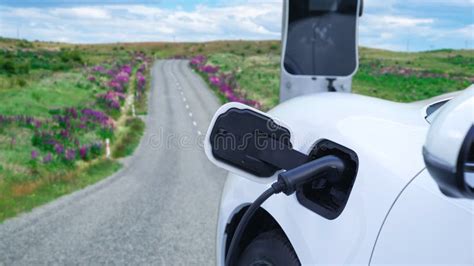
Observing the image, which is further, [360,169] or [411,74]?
[411,74]

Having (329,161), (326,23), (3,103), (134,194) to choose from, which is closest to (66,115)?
(3,103)

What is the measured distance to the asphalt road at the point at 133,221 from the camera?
8648 mm

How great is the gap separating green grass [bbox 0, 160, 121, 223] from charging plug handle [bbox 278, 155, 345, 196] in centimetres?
1090

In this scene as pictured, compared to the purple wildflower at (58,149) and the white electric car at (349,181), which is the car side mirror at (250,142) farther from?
the purple wildflower at (58,149)

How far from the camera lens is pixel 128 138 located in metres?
24.6

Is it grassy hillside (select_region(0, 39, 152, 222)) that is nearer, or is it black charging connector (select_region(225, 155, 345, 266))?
black charging connector (select_region(225, 155, 345, 266))

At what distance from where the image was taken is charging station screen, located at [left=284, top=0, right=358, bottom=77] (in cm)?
475

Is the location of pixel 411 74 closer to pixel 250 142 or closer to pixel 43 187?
pixel 250 142

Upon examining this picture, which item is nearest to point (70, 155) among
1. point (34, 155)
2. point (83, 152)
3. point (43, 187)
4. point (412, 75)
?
point (83, 152)

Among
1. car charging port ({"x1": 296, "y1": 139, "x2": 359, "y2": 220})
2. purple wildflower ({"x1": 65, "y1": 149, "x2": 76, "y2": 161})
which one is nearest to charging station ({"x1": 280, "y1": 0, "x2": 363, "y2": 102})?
car charging port ({"x1": 296, "y1": 139, "x2": 359, "y2": 220})

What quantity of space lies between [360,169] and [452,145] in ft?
2.47

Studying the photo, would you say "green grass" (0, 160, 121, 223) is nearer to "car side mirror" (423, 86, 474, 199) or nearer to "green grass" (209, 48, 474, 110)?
"green grass" (209, 48, 474, 110)

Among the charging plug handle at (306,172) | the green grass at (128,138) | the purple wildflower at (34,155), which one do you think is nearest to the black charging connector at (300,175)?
the charging plug handle at (306,172)

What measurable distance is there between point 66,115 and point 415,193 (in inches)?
999
